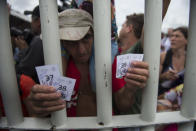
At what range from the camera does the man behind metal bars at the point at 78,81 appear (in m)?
0.46

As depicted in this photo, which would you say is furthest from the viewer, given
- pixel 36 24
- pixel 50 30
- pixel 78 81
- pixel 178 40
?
pixel 178 40

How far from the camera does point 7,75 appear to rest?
1.59ft

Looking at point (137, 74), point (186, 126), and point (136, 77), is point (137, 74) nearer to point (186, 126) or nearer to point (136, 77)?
point (136, 77)

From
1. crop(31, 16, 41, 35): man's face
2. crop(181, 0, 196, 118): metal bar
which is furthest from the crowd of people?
crop(31, 16, 41, 35): man's face

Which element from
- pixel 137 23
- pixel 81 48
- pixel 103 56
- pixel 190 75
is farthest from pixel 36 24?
pixel 190 75

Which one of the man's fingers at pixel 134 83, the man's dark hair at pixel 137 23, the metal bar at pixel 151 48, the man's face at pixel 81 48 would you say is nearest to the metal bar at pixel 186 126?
the metal bar at pixel 151 48

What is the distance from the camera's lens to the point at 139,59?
18.1 inches

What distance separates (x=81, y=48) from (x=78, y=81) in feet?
0.60

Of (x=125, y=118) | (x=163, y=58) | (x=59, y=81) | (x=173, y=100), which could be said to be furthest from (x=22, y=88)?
(x=163, y=58)

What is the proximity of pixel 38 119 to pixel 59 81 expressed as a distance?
0.19m

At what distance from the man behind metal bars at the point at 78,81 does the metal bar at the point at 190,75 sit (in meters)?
0.16

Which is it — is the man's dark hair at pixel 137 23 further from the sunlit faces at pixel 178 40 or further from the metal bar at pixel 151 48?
the metal bar at pixel 151 48

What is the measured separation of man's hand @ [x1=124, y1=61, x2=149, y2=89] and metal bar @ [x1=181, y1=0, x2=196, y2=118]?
161 millimetres

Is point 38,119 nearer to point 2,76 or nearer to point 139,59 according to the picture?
point 2,76
